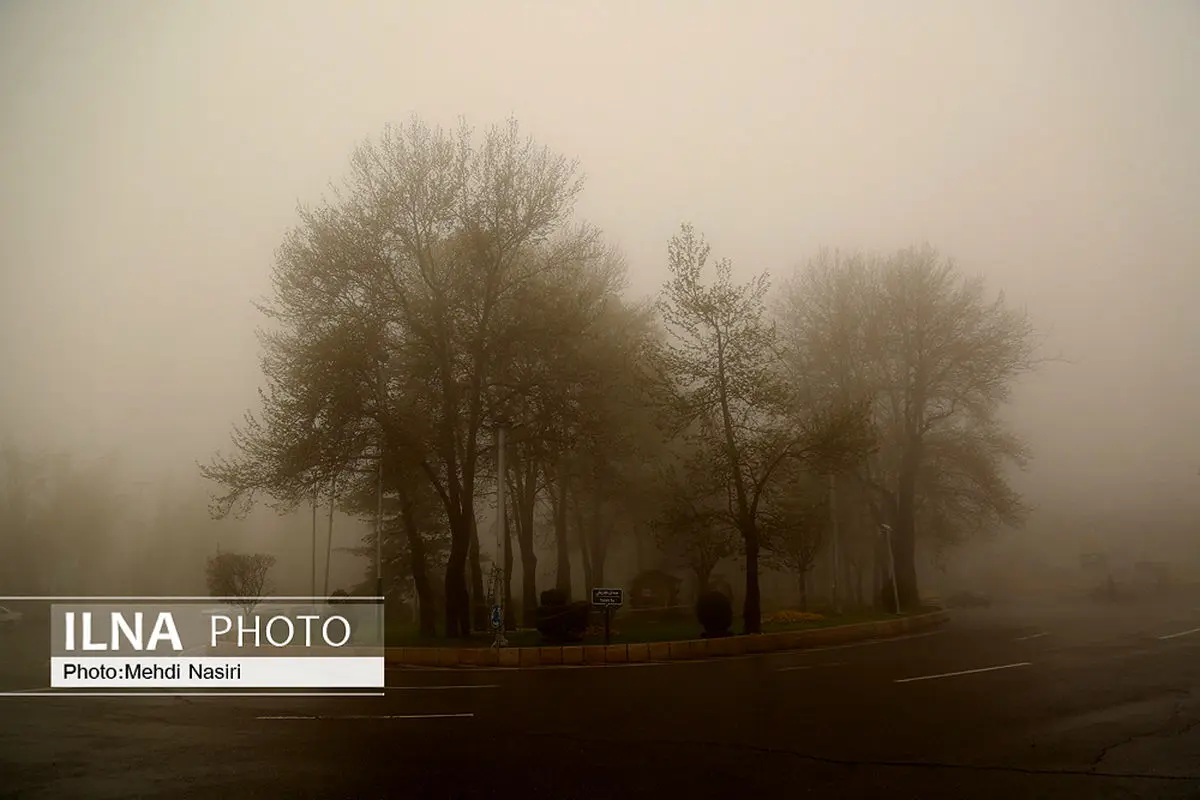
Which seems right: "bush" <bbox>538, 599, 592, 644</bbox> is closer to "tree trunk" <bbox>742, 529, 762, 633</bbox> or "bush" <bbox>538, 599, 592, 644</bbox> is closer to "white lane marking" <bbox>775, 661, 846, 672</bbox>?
"tree trunk" <bbox>742, 529, 762, 633</bbox>

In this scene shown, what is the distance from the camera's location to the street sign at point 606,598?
62.6ft

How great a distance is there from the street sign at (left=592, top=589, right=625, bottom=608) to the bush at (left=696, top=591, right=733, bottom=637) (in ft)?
10.6

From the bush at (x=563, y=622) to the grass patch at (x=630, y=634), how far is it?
1.04ft

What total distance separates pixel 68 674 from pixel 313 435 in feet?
26.2

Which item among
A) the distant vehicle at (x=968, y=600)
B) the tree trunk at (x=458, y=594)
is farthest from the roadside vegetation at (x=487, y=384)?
the distant vehicle at (x=968, y=600)

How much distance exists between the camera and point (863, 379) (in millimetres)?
32125

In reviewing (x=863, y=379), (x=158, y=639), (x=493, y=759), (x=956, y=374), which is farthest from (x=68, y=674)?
(x=956, y=374)

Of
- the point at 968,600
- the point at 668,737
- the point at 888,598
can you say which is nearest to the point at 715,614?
the point at 888,598

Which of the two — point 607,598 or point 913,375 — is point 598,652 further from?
point 913,375

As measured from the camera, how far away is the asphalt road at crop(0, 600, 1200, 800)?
7.18m

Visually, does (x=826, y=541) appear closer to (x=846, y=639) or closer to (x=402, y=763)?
(x=846, y=639)

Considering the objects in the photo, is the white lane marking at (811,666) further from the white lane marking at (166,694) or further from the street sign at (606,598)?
the white lane marking at (166,694)

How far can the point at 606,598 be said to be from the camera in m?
19.2

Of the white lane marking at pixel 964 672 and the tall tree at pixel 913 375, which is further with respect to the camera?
the tall tree at pixel 913 375
